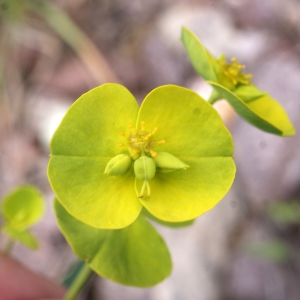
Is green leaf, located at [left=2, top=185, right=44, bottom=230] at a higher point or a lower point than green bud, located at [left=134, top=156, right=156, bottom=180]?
lower

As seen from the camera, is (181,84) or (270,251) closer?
(270,251)

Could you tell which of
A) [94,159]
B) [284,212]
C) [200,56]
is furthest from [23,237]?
[284,212]

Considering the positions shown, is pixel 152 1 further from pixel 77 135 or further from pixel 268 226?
pixel 77 135

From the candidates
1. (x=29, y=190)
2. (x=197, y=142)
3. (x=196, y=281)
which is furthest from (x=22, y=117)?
(x=197, y=142)

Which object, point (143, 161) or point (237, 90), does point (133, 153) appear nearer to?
point (143, 161)

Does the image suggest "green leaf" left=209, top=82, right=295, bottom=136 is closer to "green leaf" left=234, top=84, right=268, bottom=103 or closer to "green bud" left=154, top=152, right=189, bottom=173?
"green leaf" left=234, top=84, right=268, bottom=103

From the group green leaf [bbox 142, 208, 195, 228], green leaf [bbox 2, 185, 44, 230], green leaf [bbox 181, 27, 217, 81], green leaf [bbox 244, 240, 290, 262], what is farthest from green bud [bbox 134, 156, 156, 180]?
green leaf [bbox 244, 240, 290, 262]

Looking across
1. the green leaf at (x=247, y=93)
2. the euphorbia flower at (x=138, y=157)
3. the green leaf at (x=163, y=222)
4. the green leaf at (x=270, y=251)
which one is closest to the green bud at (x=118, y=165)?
the euphorbia flower at (x=138, y=157)
